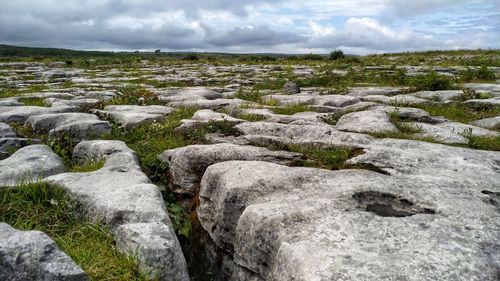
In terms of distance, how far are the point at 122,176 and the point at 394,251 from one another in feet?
12.6

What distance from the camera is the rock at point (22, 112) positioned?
1059 cm

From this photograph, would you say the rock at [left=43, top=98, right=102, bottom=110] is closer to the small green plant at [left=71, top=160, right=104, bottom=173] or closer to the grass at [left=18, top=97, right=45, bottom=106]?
the grass at [left=18, top=97, right=45, bottom=106]

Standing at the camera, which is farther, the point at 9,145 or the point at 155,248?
the point at 9,145

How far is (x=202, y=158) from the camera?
6848 millimetres

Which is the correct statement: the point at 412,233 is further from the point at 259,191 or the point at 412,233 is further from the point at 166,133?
the point at 166,133

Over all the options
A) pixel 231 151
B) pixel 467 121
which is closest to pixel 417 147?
pixel 231 151

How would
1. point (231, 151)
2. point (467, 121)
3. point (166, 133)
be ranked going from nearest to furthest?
point (231, 151) → point (166, 133) → point (467, 121)

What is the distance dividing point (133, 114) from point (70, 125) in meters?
1.94

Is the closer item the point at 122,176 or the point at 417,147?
the point at 122,176

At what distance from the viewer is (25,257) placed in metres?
3.49

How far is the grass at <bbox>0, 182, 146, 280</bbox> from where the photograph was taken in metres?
3.93

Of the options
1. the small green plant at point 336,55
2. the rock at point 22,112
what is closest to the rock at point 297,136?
the rock at point 22,112

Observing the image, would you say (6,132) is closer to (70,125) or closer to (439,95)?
(70,125)

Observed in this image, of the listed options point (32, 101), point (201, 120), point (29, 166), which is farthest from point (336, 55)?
point (29, 166)
